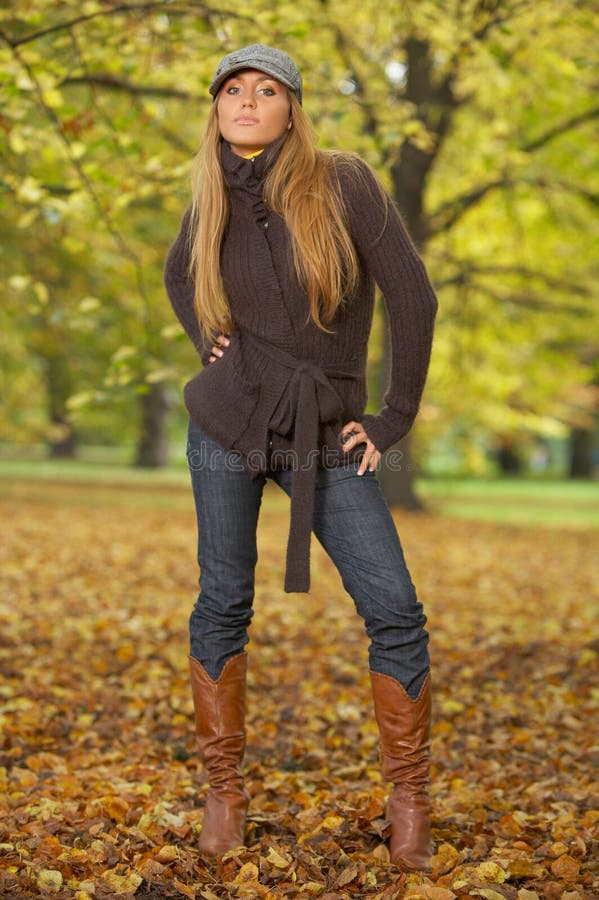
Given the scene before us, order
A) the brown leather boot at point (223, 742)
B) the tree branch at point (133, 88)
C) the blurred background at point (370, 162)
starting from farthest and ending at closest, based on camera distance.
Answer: the tree branch at point (133, 88) → the blurred background at point (370, 162) → the brown leather boot at point (223, 742)

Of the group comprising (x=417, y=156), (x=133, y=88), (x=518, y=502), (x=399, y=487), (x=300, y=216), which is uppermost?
(x=417, y=156)

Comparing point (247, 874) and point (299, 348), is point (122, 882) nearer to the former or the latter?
point (247, 874)

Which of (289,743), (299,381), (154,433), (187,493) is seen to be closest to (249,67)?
(299,381)

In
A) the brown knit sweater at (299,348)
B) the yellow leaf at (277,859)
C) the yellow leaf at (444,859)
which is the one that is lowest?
the yellow leaf at (277,859)

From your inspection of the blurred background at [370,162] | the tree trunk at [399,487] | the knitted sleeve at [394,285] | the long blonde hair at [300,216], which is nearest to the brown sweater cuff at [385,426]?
the knitted sleeve at [394,285]

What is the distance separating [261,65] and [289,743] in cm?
277

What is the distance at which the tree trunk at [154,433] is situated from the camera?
2406cm

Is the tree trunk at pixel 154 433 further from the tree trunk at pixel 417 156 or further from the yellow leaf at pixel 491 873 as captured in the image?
the yellow leaf at pixel 491 873

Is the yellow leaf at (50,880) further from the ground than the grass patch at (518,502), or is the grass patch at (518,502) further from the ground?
the grass patch at (518,502)

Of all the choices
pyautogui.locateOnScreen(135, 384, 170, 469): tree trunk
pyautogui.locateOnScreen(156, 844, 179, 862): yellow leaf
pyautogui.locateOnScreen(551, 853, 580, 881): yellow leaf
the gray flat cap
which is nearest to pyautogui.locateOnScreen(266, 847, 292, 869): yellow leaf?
pyautogui.locateOnScreen(156, 844, 179, 862): yellow leaf

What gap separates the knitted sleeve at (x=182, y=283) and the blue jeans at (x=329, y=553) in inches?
12.8

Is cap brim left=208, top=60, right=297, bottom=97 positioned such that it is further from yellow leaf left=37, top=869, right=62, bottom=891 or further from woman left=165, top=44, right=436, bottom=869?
yellow leaf left=37, top=869, right=62, bottom=891

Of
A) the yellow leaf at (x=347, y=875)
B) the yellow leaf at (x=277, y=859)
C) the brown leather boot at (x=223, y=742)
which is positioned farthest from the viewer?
the brown leather boot at (x=223, y=742)

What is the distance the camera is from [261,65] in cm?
283
